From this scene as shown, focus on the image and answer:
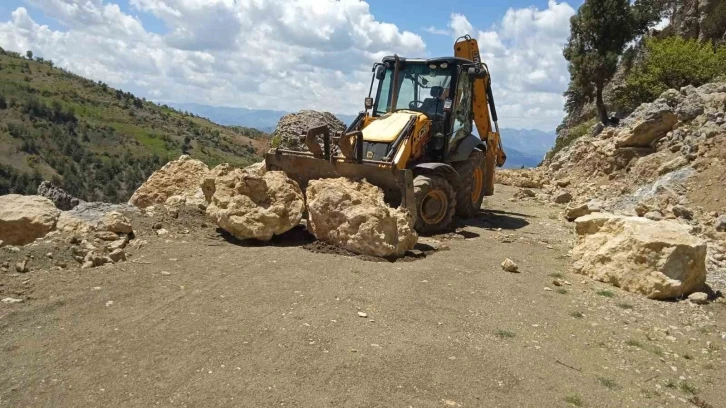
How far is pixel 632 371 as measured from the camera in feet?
15.0

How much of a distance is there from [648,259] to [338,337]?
386 centimetres

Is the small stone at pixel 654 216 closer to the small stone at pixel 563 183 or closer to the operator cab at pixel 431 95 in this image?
the operator cab at pixel 431 95

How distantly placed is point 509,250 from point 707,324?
3125 millimetres

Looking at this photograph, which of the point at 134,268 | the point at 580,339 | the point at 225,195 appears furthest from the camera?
the point at 225,195

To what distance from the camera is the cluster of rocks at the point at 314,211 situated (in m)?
7.35

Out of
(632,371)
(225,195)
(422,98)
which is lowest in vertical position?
(632,371)

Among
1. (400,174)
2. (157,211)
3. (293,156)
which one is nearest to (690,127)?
(400,174)

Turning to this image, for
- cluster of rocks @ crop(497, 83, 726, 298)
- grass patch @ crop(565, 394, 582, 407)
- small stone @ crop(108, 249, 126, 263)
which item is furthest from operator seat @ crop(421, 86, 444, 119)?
grass patch @ crop(565, 394, 582, 407)

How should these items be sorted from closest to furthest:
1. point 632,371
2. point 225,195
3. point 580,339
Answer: point 632,371 → point 580,339 → point 225,195

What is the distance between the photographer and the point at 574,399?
4070 mm

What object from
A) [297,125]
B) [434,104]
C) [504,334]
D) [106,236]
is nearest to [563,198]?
[434,104]

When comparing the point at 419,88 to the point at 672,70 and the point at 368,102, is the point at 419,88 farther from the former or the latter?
the point at 672,70

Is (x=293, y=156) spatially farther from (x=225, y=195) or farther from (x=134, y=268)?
(x=134, y=268)

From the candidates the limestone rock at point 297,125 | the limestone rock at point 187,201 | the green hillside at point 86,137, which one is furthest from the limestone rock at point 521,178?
the green hillside at point 86,137
